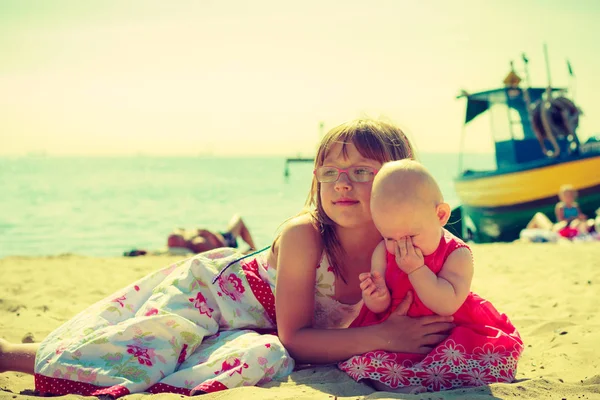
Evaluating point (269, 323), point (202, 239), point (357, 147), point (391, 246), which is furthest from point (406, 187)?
point (202, 239)

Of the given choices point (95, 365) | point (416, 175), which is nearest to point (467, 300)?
point (416, 175)

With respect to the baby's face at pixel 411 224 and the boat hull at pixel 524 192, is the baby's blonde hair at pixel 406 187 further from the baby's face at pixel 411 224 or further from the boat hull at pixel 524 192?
the boat hull at pixel 524 192

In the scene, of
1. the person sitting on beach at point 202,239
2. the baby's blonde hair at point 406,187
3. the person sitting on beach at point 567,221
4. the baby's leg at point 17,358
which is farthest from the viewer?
the person sitting on beach at point 567,221

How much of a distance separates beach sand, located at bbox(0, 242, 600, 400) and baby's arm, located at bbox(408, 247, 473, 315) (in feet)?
A: 1.18

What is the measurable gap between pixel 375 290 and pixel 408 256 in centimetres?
26

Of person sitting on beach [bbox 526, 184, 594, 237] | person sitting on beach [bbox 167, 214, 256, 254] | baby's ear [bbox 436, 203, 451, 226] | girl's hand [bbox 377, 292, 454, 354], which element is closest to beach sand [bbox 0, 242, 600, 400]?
girl's hand [bbox 377, 292, 454, 354]

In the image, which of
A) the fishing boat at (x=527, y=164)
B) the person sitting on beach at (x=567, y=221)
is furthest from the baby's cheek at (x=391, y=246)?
the fishing boat at (x=527, y=164)

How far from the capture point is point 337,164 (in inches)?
103

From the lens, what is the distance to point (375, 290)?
2.30 metres

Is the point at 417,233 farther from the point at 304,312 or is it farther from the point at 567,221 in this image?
the point at 567,221

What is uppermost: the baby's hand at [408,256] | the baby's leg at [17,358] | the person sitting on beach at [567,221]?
the baby's hand at [408,256]

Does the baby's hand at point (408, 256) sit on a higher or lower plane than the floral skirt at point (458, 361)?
higher

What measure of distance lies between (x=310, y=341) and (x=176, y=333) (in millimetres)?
666

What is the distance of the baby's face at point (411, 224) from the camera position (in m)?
2.09
